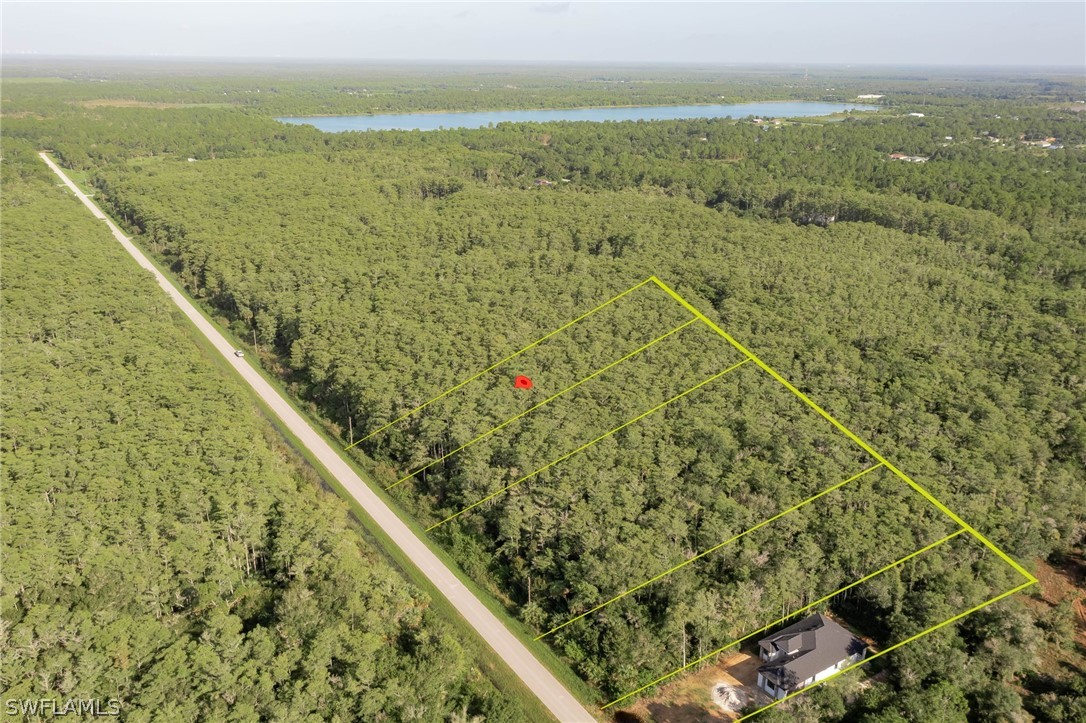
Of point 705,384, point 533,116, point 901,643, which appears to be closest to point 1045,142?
point 533,116

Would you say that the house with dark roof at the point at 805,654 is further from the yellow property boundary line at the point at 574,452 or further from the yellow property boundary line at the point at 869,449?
the yellow property boundary line at the point at 574,452

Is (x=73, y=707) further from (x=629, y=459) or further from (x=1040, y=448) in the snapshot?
(x=1040, y=448)

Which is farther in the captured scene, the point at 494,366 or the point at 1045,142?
the point at 1045,142

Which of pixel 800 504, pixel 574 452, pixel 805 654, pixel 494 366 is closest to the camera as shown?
pixel 805 654

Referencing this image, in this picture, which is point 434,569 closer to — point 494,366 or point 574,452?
point 574,452

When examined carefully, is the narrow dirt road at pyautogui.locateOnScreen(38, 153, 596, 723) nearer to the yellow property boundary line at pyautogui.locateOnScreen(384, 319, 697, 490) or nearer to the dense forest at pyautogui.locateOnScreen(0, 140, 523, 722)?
the dense forest at pyautogui.locateOnScreen(0, 140, 523, 722)

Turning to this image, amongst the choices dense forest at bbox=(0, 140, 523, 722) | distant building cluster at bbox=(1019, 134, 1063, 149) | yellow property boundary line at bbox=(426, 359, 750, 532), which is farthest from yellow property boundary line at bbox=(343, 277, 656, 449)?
distant building cluster at bbox=(1019, 134, 1063, 149)
